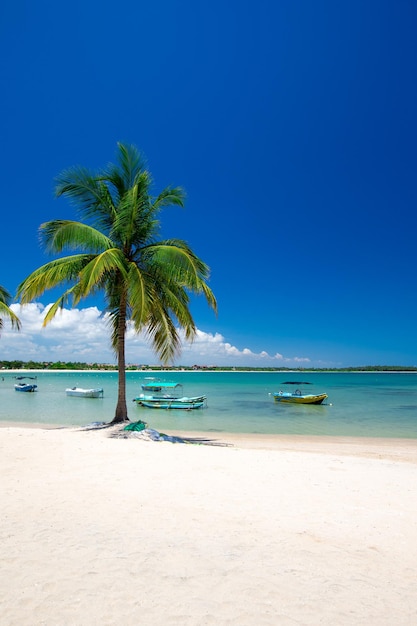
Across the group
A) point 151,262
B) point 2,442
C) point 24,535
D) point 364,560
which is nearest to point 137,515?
point 24,535

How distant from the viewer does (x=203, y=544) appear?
13.4 ft

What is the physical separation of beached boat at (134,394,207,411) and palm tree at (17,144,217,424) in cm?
1545

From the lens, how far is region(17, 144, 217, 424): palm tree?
1241cm

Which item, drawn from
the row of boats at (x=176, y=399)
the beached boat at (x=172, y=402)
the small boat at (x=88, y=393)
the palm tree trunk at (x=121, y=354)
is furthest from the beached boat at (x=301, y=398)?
the palm tree trunk at (x=121, y=354)

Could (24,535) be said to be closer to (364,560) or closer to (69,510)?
(69,510)

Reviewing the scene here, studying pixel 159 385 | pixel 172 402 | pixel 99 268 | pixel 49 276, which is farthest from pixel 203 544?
pixel 159 385

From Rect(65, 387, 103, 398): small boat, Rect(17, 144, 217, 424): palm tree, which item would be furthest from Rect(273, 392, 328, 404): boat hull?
Rect(17, 144, 217, 424): palm tree

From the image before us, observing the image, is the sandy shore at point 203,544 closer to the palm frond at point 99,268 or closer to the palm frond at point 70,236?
the palm frond at point 99,268

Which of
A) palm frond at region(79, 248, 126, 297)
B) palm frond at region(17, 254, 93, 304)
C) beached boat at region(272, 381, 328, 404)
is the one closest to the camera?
palm frond at region(79, 248, 126, 297)

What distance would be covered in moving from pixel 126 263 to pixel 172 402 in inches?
744

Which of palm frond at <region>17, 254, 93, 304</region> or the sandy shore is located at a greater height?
palm frond at <region>17, 254, 93, 304</region>

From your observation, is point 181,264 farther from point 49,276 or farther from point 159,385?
point 159,385

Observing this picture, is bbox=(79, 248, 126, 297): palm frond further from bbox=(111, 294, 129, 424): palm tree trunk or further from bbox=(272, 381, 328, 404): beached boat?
bbox=(272, 381, 328, 404): beached boat

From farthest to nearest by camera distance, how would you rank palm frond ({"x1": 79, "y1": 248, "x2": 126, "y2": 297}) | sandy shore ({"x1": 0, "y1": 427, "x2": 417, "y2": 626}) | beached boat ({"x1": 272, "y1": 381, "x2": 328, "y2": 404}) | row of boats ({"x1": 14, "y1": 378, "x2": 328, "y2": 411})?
beached boat ({"x1": 272, "y1": 381, "x2": 328, "y2": 404}), row of boats ({"x1": 14, "y1": 378, "x2": 328, "y2": 411}), palm frond ({"x1": 79, "y1": 248, "x2": 126, "y2": 297}), sandy shore ({"x1": 0, "y1": 427, "x2": 417, "y2": 626})
